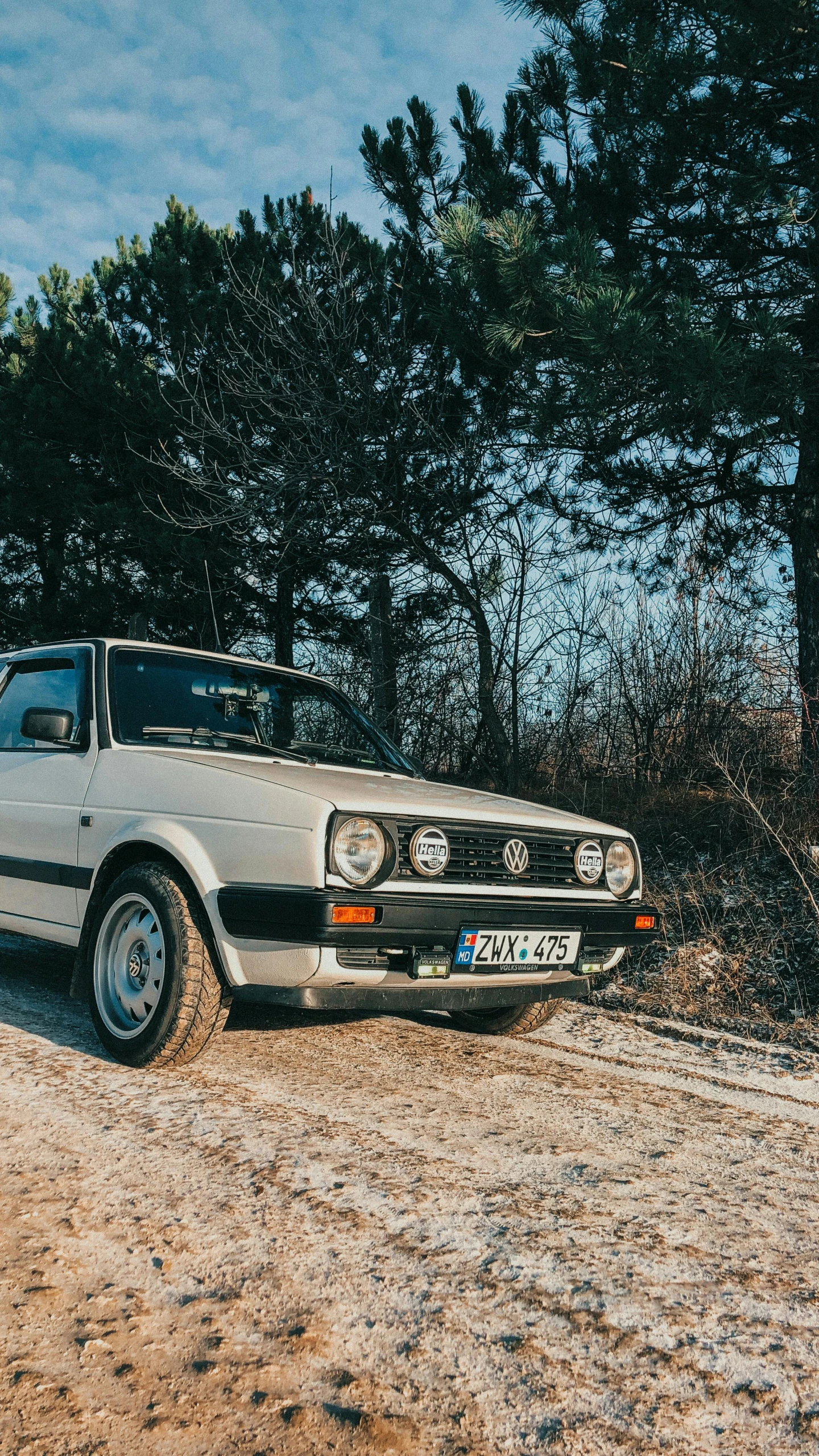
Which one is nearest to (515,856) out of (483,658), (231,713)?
(231,713)

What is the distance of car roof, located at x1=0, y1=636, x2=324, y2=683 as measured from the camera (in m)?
4.59

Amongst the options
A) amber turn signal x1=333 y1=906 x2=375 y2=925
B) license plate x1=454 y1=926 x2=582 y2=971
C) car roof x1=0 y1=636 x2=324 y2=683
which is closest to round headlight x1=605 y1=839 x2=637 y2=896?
license plate x1=454 y1=926 x2=582 y2=971

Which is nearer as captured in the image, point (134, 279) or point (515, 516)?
point (515, 516)

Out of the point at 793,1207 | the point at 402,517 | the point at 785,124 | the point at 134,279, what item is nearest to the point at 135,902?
the point at 793,1207

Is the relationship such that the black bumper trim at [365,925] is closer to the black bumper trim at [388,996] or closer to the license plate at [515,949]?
the license plate at [515,949]

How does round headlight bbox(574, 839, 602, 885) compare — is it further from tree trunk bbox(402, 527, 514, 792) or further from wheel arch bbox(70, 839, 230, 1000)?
tree trunk bbox(402, 527, 514, 792)

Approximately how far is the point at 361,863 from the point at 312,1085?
0.82 meters

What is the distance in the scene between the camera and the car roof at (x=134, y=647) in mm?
4593

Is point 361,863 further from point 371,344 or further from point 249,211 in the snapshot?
point 249,211

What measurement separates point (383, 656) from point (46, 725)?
528 cm

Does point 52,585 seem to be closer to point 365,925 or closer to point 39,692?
point 39,692

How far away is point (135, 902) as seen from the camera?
3762 mm

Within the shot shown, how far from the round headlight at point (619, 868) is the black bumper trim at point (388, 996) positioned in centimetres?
61

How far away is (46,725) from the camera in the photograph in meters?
4.16
